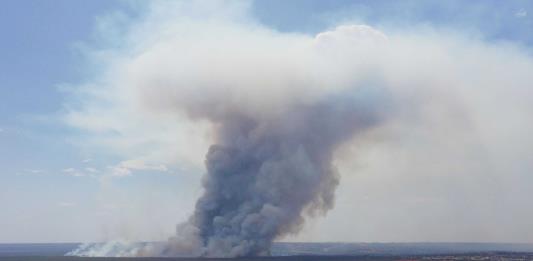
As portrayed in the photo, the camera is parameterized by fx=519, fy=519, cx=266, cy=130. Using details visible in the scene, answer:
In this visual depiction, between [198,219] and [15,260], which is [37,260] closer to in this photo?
[15,260]

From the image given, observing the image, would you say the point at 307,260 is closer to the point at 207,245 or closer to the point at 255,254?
the point at 255,254

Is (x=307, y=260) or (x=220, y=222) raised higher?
(x=220, y=222)

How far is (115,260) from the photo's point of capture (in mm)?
135125

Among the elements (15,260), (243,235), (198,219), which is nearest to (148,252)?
(198,219)

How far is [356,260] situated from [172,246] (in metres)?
56.0

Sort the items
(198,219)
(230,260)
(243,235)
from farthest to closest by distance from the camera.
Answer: (198,219), (243,235), (230,260)

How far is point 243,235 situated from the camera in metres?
146

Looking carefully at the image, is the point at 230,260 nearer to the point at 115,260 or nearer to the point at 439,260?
the point at 115,260

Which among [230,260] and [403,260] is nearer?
[230,260]

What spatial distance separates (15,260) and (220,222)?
65826 millimetres

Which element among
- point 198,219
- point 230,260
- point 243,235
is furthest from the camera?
point 198,219

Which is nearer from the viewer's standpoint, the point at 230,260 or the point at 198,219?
the point at 230,260

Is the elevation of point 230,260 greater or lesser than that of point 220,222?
lesser

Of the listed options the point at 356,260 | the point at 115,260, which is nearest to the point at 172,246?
the point at 115,260
